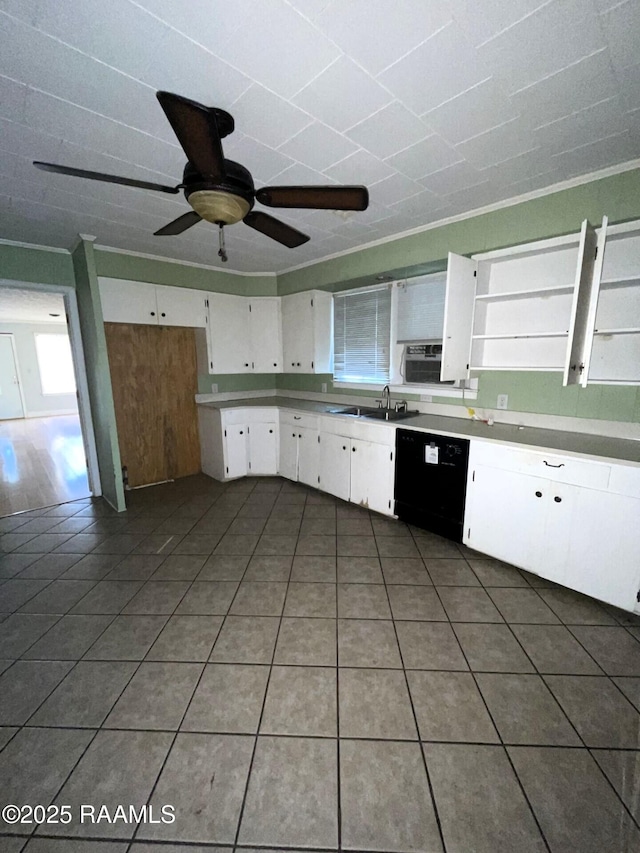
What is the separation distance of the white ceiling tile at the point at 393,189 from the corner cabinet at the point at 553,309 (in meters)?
0.54

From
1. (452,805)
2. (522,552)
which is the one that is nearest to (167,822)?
(452,805)

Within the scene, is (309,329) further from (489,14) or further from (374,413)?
(489,14)

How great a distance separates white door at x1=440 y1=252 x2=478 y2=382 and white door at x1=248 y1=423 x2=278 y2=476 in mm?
2301

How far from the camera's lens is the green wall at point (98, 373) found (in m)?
3.20

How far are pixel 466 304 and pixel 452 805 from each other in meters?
2.83

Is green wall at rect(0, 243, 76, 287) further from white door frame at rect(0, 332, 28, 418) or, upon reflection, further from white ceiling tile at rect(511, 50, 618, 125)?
white door frame at rect(0, 332, 28, 418)

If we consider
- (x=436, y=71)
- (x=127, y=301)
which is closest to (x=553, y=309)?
(x=436, y=71)

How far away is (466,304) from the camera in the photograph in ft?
8.96

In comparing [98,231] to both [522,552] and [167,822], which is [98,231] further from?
[522,552]

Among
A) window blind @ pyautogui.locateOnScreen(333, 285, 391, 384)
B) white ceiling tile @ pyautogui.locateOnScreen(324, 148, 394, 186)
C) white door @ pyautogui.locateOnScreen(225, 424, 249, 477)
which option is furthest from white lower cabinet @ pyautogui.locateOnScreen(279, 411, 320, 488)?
white ceiling tile @ pyautogui.locateOnScreen(324, 148, 394, 186)

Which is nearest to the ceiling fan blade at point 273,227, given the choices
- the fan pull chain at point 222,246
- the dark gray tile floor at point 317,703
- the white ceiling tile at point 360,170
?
the fan pull chain at point 222,246

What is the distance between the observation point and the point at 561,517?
217cm

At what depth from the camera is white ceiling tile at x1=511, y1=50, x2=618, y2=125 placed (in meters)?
1.37

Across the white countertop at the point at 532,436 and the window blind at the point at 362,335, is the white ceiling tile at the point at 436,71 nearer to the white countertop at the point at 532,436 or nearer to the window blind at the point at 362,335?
the white countertop at the point at 532,436
